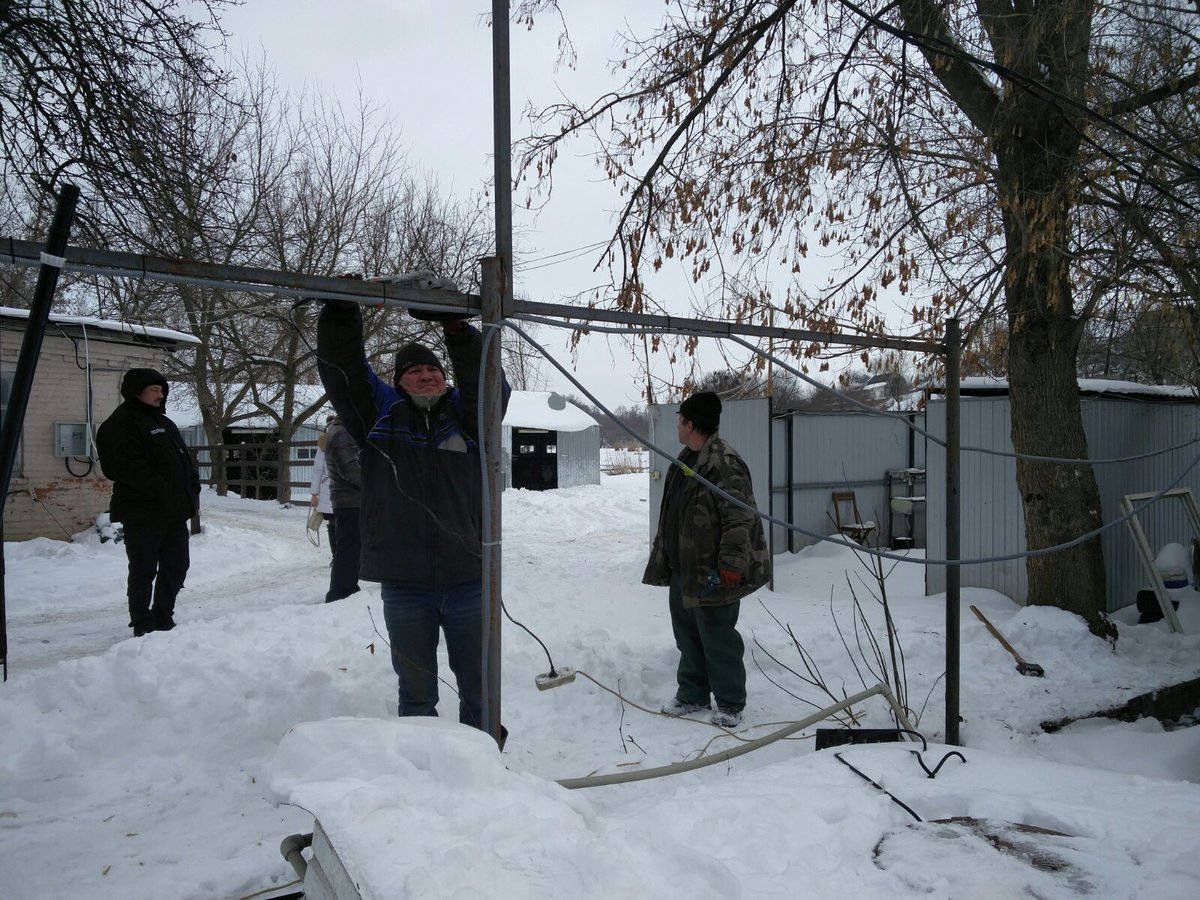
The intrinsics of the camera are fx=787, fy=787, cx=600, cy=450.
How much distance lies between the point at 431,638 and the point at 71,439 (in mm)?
9730

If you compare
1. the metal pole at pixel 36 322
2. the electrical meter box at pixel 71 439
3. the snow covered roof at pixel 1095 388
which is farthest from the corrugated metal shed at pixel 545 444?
the metal pole at pixel 36 322

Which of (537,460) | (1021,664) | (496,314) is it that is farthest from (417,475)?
(537,460)

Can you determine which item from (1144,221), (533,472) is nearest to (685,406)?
(1144,221)

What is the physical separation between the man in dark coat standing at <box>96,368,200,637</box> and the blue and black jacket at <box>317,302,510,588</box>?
279cm

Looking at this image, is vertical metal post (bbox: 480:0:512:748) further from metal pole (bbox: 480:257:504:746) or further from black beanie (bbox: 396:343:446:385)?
black beanie (bbox: 396:343:446:385)

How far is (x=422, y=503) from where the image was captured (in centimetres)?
319

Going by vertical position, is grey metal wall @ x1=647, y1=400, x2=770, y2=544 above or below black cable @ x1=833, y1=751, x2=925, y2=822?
above

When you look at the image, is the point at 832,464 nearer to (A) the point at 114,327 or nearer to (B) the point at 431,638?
(B) the point at 431,638

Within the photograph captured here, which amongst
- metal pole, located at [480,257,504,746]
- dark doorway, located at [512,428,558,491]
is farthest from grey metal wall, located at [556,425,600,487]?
metal pole, located at [480,257,504,746]

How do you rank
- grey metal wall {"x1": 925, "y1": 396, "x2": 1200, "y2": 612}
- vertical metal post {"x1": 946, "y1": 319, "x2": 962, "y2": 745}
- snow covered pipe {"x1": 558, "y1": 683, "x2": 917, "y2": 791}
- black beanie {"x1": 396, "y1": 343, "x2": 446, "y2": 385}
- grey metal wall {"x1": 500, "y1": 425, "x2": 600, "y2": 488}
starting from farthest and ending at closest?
grey metal wall {"x1": 500, "y1": 425, "x2": 600, "y2": 488} → grey metal wall {"x1": 925, "y1": 396, "x2": 1200, "y2": 612} → vertical metal post {"x1": 946, "y1": 319, "x2": 962, "y2": 745} → black beanie {"x1": 396, "y1": 343, "x2": 446, "y2": 385} → snow covered pipe {"x1": 558, "y1": 683, "x2": 917, "y2": 791}

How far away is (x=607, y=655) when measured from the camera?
17.5 feet

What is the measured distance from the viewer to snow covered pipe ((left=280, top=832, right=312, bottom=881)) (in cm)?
211

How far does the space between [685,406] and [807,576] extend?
4676 mm

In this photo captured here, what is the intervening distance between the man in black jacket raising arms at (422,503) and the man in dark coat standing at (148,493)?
2.80 metres
